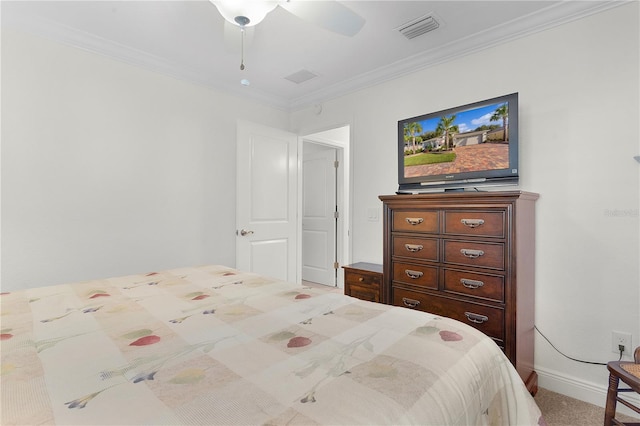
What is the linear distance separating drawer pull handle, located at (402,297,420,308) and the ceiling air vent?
1979 mm

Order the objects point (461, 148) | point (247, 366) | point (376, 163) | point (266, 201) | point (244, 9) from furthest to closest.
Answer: point (266, 201)
point (376, 163)
point (461, 148)
point (244, 9)
point (247, 366)

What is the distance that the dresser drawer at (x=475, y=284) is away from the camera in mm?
1977

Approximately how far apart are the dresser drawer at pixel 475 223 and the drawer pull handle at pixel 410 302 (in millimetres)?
562

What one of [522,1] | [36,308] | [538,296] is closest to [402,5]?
[522,1]

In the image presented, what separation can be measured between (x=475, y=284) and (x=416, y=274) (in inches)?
16.0

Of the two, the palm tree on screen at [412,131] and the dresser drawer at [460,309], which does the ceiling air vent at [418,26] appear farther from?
the dresser drawer at [460,309]

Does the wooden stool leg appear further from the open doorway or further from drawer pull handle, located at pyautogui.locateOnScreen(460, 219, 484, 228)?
the open doorway

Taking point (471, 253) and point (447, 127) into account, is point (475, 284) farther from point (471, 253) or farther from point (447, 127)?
point (447, 127)

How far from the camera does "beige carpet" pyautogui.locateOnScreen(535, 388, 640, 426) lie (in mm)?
1846

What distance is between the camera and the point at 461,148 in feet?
7.88

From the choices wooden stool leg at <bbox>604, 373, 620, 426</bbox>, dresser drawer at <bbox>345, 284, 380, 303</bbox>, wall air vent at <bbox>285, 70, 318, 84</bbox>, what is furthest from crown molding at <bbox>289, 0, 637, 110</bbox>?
wooden stool leg at <bbox>604, 373, 620, 426</bbox>

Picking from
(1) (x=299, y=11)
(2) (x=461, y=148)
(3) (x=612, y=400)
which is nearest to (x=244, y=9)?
(1) (x=299, y=11)

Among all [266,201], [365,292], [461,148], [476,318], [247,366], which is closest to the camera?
[247,366]

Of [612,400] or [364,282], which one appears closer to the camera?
[612,400]
